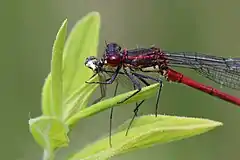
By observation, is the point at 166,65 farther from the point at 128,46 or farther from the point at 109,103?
the point at 128,46

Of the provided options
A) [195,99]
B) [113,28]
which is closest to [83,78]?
[195,99]

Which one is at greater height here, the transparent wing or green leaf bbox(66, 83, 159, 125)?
green leaf bbox(66, 83, 159, 125)

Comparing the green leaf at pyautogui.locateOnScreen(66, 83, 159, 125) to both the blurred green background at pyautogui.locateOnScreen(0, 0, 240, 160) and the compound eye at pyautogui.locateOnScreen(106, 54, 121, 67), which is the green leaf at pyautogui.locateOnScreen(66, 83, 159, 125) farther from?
the blurred green background at pyautogui.locateOnScreen(0, 0, 240, 160)

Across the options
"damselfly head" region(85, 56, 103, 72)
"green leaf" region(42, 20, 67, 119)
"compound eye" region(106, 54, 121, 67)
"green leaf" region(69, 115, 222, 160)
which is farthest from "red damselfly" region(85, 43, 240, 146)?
"green leaf" region(69, 115, 222, 160)

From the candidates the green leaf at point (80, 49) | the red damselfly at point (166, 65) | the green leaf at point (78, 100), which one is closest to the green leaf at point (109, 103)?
the green leaf at point (78, 100)

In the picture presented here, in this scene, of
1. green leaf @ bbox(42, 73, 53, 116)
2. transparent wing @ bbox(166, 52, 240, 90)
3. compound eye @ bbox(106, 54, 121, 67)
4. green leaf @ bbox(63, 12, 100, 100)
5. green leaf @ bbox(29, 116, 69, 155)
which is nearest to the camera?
green leaf @ bbox(29, 116, 69, 155)

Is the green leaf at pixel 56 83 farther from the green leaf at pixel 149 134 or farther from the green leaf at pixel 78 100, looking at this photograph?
the green leaf at pixel 149 134

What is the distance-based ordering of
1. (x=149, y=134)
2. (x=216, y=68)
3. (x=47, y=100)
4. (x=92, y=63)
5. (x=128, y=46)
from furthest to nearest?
(x=128, y=46) < (x=216, y=68) < (x=92, y=63) < (x=47, y=100) < (x=149, y=134)

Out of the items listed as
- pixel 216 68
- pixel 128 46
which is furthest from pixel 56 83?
pixel 128 46
